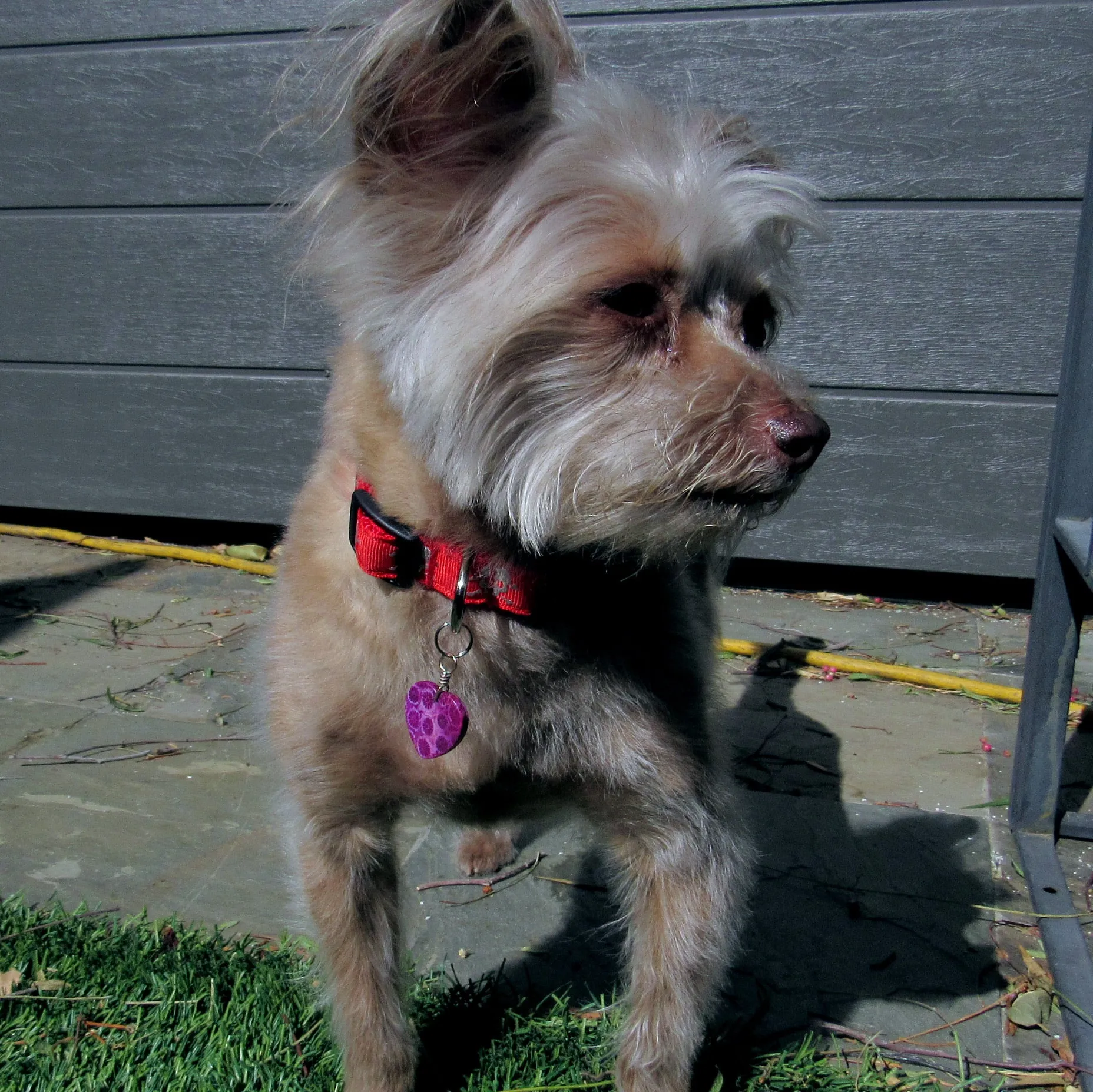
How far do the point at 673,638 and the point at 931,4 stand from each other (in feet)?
10.2

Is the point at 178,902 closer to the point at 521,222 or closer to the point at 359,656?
the point at 359,656

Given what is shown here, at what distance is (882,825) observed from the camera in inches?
107

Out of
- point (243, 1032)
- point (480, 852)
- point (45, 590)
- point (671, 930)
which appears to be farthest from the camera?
point (45, 590)

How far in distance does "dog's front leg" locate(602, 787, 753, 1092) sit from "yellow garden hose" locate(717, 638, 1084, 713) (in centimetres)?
170

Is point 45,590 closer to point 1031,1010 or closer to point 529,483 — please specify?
point 529,483

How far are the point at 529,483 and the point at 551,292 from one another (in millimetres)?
285

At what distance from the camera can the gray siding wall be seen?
3.79 m

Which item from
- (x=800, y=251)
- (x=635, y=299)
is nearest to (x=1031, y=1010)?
(x=635, y=299)

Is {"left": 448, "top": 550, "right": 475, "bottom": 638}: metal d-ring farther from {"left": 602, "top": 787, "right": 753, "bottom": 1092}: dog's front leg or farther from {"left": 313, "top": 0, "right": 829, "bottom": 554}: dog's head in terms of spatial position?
{"left": 602, "top": 787, "right": 753, "bottom": 1092}: dog's front leg

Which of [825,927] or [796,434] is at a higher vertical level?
[796,434]

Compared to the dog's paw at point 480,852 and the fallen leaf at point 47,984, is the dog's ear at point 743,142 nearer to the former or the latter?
the dog's paw at point 480,852

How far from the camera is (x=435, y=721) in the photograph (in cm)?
161

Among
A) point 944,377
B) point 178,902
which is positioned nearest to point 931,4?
point 944,377

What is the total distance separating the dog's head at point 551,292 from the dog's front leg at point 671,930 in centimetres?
51
